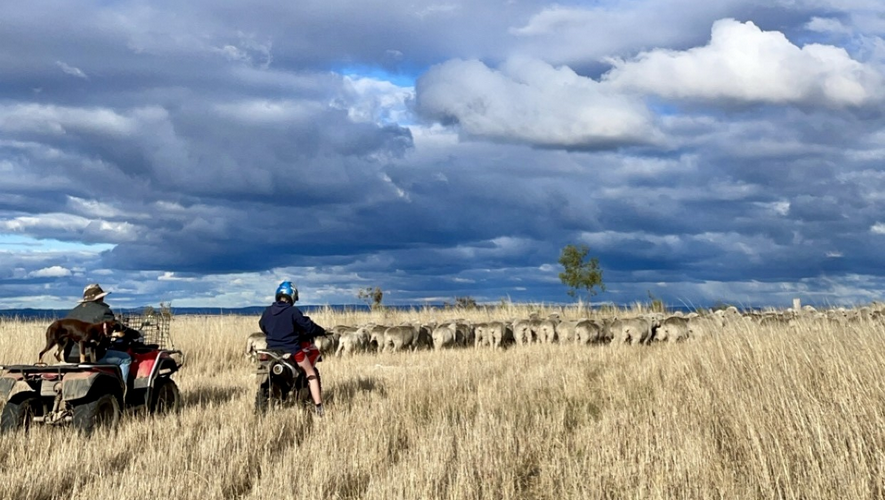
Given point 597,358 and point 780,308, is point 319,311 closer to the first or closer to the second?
point 597,358

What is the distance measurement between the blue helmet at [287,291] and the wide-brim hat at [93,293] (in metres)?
2.18

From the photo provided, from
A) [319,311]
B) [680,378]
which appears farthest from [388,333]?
[680,378]

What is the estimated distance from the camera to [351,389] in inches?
551

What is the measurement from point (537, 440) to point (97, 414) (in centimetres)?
509

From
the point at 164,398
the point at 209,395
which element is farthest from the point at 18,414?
the point at 209,395

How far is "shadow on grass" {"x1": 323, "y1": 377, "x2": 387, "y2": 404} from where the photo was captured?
41.8 ft

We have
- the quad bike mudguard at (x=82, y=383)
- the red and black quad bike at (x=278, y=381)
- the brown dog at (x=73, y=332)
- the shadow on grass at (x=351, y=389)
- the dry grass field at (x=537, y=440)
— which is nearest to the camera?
the dry grass field at (x=537, y=440)

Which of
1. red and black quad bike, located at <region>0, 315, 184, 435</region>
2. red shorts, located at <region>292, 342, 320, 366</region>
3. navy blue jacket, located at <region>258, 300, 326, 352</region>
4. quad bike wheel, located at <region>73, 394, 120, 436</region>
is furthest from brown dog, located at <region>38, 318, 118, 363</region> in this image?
red shorts, located at <region>292, 342, 320, 366</region>

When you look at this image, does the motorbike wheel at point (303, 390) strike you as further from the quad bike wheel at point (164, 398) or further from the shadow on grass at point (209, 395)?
the quad bike wheel at point (164, 398)

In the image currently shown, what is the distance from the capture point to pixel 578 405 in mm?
11789

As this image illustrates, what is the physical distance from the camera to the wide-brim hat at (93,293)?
10406 mm

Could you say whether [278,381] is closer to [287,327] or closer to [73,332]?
[287,327]

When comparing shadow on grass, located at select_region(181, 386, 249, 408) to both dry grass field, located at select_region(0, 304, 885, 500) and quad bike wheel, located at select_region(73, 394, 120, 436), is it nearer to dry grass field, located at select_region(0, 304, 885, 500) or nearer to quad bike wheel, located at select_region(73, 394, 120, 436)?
dry grass field, located at select_region(0, 304, 885, 500)

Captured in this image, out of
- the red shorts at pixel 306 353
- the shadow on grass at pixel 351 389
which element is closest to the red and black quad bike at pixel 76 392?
the red shorts at pixel 306 353
